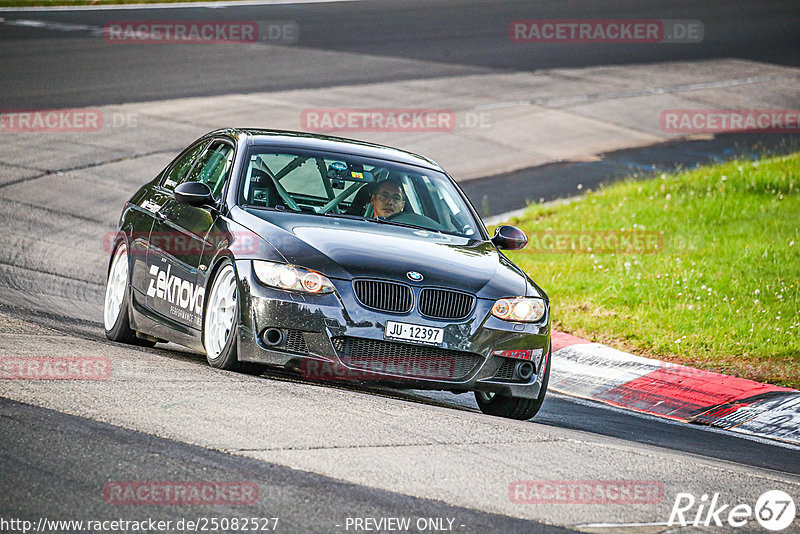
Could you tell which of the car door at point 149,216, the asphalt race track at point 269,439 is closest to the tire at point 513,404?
the asphalt race track at point 269,439

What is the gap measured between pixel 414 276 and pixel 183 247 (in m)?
1.85

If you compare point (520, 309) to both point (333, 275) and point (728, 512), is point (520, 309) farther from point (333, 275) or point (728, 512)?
point (728, 512)

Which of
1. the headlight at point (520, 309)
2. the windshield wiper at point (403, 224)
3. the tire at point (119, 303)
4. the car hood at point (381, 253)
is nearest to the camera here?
the car hood at point (381, 253)

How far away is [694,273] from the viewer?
12.8m

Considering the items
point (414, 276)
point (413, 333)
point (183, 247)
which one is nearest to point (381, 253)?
point (414, 276)

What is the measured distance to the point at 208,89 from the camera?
23500 millimetres

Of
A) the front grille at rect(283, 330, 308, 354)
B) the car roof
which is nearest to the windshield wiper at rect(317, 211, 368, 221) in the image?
the car roof

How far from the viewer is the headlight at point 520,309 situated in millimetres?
7590

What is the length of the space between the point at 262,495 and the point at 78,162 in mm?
13606

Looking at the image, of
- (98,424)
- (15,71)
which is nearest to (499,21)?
(15,71)

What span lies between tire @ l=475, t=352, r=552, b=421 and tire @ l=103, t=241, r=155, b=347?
2721 mm

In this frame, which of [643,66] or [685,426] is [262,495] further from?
[643,66]

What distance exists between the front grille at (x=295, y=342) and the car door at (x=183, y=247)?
0.92 metres

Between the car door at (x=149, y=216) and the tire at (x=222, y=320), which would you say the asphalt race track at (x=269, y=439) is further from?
the car door at (x=149, y=216)
